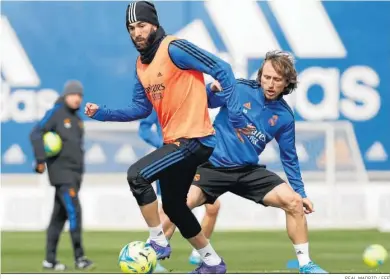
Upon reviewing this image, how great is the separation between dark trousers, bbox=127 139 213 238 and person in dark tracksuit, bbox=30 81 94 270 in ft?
11.5

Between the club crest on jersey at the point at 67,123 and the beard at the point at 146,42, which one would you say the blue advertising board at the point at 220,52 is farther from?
the beard at the point at 146,42

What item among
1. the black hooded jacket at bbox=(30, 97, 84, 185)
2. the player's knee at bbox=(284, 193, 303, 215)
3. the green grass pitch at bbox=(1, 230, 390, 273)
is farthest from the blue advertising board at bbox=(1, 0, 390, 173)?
the player's knee at bbox=(284, 193, 303, 215)

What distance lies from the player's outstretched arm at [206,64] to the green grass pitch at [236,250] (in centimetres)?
309

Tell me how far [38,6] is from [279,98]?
37.1 ft

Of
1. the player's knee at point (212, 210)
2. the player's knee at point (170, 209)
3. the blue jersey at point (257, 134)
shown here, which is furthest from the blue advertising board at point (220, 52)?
the player's knee at point (170, 209)

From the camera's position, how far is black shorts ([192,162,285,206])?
1005 cm

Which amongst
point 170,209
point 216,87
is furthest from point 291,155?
point 170,209

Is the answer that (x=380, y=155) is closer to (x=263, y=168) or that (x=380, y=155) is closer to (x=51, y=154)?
(x=51, y=154)

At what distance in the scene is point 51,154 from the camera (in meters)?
12.8

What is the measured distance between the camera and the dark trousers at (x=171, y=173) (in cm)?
891

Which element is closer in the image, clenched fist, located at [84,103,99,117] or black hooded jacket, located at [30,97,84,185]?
clenched fist, located at [84,103,99,117]

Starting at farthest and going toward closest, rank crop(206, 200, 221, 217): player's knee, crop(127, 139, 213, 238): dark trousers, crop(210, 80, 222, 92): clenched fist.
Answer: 1. crop(206, 200, 221, 217): player's knee
2. crop(210, 80, 222, 92): clenched fist
3. crop(127, 139, 213, 238): dark trousers

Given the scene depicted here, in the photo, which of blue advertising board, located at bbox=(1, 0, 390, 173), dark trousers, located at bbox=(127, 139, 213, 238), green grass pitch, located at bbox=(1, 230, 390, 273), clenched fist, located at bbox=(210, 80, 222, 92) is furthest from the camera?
blue advertising board, located at bbox=(1, 0, 390, 173)

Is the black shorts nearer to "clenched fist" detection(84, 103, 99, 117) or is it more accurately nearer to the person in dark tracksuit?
"clenched fist" detection(84, 103, 99, 117)
